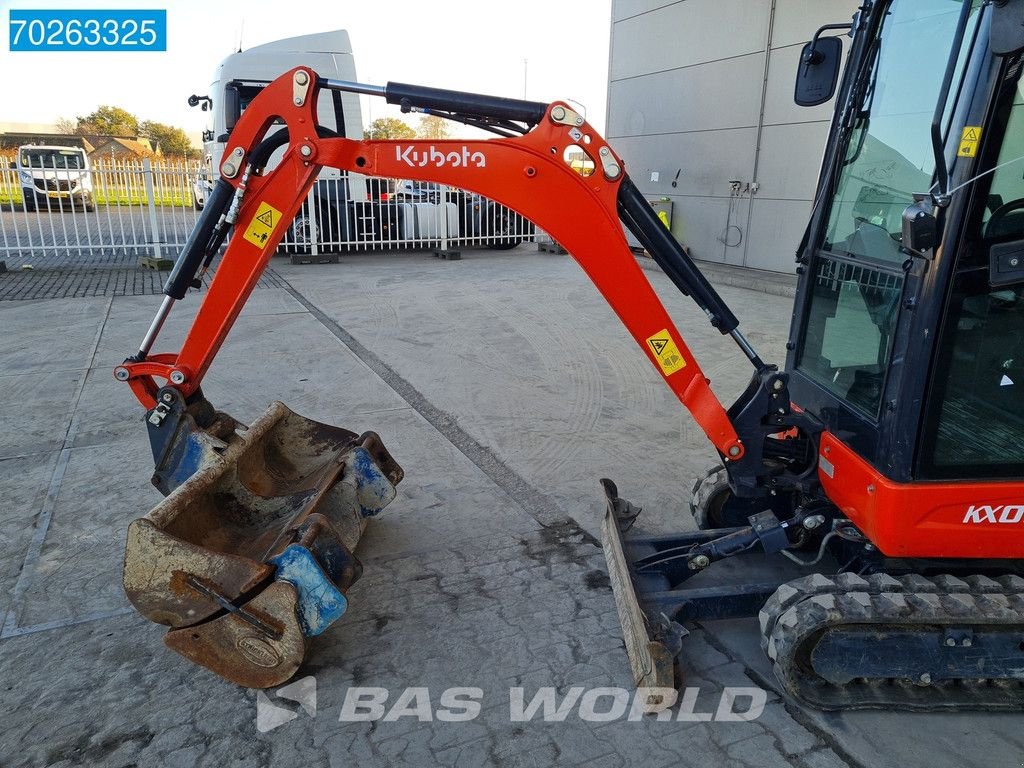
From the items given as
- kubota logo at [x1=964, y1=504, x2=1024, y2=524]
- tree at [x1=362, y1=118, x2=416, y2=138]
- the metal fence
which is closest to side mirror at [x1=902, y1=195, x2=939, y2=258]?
kubota logo at [x1=964, y1=504, x2=1024, y2=524]

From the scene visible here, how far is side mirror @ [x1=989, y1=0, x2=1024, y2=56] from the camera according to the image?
79.4 inches

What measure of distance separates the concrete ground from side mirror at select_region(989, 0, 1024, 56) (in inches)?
86.8

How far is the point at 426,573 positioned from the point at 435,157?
6.33 ft

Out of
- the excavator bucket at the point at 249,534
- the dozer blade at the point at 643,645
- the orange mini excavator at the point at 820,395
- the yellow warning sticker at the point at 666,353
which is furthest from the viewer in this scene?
the yellow warning sticker at the point at 666,353

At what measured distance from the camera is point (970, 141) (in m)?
2.28

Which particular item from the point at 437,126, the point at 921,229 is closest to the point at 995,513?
the point at 921,229

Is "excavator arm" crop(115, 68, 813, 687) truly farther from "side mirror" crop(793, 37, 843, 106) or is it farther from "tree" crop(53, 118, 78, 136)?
"tree" crop(53, 118, 78, 136)

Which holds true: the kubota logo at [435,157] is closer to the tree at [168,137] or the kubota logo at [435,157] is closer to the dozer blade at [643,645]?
the dozer blade at [643,645]

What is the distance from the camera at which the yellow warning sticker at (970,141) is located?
2.26 m

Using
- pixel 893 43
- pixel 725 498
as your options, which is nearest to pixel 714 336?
pixel 725 498

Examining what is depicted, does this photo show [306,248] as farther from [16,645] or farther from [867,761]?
[867,761]

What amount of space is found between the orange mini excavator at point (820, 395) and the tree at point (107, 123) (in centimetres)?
5632

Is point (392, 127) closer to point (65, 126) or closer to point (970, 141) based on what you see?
point (65, 126)

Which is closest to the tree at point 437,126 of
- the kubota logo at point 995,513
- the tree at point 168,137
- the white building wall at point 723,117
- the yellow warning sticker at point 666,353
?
the yellow warning sticker at point 666,353
